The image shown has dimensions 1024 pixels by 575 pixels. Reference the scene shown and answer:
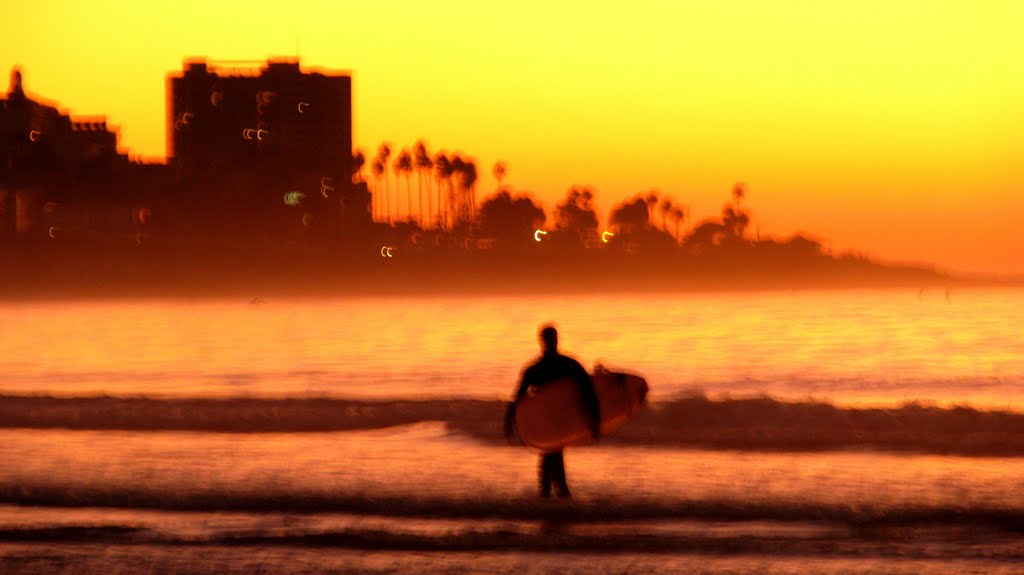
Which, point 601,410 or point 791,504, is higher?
point 601,410

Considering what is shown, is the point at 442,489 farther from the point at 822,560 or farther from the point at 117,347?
the point at 117,347

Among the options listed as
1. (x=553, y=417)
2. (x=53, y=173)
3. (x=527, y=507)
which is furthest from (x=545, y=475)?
(x=53, y=173)

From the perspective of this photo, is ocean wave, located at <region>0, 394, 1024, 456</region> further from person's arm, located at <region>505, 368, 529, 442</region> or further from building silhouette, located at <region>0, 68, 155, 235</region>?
building silhouette, located at <region>0, 68, 155, 235</region>

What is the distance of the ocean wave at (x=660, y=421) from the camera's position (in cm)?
2233

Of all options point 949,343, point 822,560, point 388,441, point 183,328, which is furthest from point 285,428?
point 183,328

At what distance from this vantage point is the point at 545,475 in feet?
48.6

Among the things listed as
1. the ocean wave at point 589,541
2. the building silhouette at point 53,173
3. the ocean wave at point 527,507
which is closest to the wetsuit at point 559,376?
the ocean wave at point 527,507

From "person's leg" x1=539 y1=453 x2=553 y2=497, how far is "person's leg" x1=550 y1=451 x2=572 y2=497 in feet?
0.14

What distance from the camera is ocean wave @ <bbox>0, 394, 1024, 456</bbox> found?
22328mm

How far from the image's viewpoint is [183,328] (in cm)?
12206

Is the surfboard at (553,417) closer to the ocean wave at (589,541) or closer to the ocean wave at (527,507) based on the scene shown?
the ocean wave at (527,507)

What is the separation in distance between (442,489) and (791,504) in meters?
3.91

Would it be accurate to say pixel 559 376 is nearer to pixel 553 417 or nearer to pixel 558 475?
pixel 553 417

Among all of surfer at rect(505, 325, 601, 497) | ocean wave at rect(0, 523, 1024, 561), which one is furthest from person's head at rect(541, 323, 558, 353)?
ocean wave at rect(0, 523, 1024, 561)
